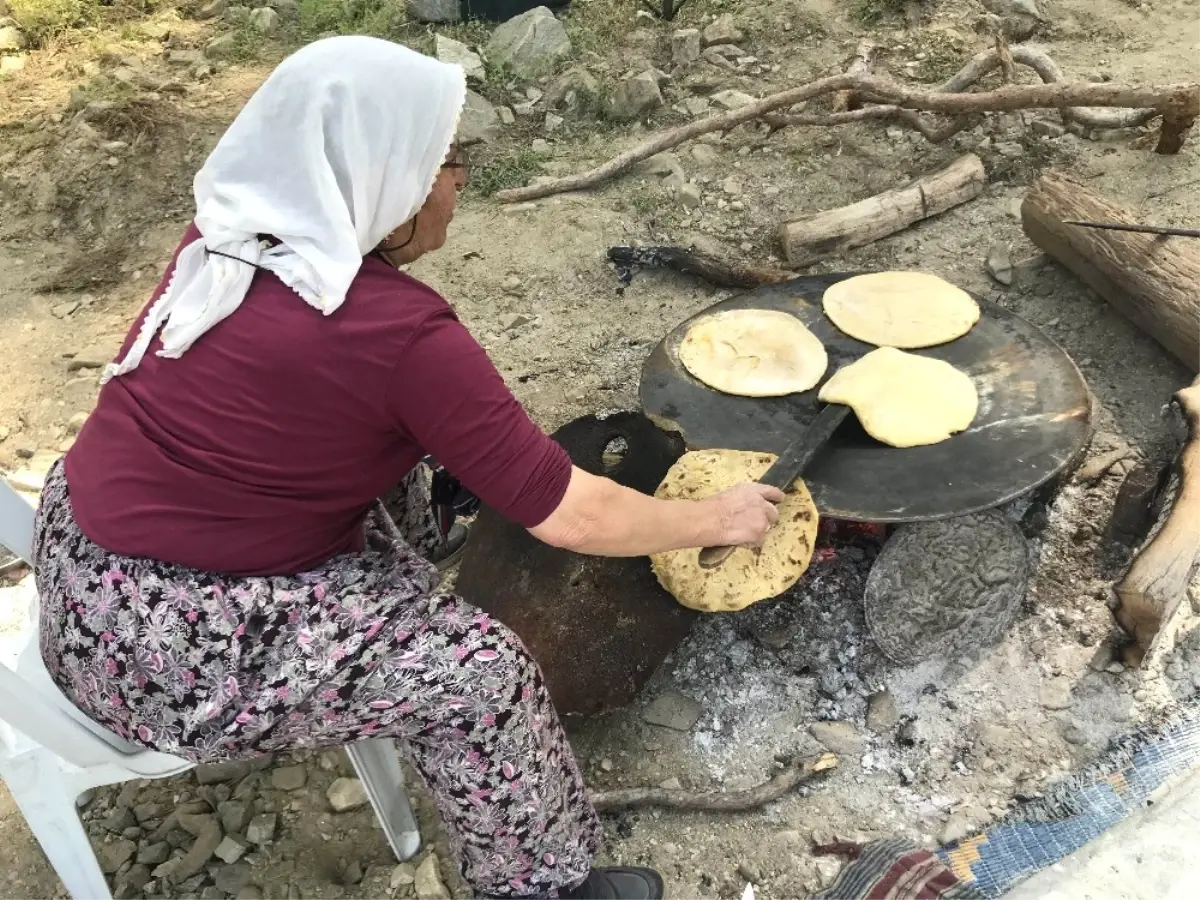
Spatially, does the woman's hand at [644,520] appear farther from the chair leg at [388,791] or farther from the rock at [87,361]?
the rock at [87,361]

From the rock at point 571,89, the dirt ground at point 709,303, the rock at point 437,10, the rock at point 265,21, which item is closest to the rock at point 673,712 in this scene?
the dirt ground at point 709,303

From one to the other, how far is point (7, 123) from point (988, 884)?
6060mm

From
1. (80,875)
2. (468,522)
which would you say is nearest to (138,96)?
(468,522)

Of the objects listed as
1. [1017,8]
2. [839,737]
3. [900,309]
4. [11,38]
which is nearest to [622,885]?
[839,737]

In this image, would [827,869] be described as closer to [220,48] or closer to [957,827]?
[957,827]

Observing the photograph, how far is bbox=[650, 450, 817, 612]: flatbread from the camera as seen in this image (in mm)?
2105

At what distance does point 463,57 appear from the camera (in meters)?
5.38

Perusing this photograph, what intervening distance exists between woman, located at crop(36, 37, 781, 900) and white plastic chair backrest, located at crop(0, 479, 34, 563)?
0.25m

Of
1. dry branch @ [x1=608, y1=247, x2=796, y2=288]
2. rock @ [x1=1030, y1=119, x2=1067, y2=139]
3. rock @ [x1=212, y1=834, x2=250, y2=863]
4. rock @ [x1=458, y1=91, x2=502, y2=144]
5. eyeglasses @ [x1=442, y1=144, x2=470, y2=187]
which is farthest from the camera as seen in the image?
rock @ [x1=458, y1=91, x2=502, y2=144]

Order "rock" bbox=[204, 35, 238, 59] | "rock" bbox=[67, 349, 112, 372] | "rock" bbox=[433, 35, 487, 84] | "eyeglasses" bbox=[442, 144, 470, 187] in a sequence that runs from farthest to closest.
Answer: "rock" bbox=[204, 35, 238, 59] < "rock" bbox=[433, 35, 487, 84] < "rock" bbox=[67, 349, 112, 372] < "eyeglasses" bbox=[442, 144, 470, 187]

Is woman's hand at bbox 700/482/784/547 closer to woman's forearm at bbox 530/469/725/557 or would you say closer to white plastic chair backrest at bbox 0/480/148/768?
woman's forearm at bbox 530/469/725/557

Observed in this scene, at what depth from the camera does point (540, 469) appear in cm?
151

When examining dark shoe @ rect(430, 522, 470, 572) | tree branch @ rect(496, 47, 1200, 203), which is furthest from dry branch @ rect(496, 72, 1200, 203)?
dark shoe @ rect(430, 522, 470, 572)

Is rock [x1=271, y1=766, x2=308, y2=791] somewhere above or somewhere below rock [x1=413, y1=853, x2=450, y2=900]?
below
